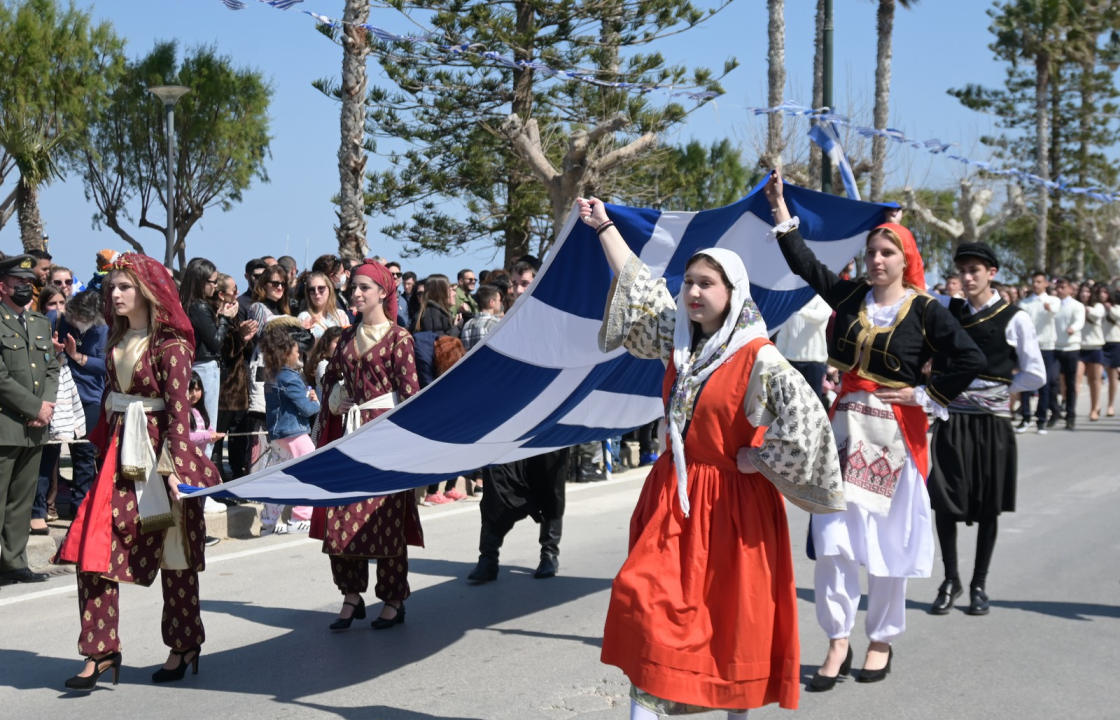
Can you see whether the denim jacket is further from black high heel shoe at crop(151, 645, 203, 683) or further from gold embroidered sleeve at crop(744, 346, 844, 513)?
gold embroidered sleeve at crop(744, 346, 844, 513)

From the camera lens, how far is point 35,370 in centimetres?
702

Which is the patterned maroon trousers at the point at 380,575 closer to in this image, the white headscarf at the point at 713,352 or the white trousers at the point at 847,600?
the white trousers at the point at 847,600

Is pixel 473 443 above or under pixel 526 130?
under

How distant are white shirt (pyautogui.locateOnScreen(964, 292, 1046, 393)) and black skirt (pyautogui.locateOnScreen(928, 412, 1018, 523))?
0.82 feet

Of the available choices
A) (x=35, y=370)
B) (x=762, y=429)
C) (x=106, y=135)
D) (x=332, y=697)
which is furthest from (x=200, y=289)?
(x=106, y=135)

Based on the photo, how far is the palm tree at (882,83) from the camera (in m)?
26.3

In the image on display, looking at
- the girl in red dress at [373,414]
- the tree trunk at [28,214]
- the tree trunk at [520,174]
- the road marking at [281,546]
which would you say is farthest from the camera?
the tree trunk at [28,214]

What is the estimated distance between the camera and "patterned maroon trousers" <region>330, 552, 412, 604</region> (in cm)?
595

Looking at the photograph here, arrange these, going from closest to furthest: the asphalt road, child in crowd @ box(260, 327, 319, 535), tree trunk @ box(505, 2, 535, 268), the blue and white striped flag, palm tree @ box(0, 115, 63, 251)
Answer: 1. the asphalt road
2. the blue and white striped flag
3. child in crowd @ box(260, 327, 319, 535)
4. tree trunk @ box(505, 2, 535, 268)
5. palm tree @ box(0, 115, 63, 251)

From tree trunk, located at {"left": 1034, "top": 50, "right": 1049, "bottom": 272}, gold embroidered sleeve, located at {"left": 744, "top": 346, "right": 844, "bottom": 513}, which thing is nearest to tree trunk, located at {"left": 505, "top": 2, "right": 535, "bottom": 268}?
gold embroidered sleeve, located at {"left": 744, "top": 346, "right": 844, "bottom": 513}

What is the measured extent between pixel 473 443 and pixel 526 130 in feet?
35.3

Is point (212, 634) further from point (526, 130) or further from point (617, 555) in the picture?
point (526, 130)

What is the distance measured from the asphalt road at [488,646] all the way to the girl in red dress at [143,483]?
0.93 feet

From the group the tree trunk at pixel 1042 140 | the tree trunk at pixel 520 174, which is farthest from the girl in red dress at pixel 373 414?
the tree trunk at pixel 1042 140
